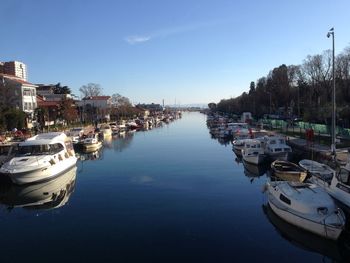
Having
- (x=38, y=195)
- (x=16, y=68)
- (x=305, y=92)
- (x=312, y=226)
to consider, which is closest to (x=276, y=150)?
(x=312, y=226)

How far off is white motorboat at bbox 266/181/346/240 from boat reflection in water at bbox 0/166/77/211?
601 inches

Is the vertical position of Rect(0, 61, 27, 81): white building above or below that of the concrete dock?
above

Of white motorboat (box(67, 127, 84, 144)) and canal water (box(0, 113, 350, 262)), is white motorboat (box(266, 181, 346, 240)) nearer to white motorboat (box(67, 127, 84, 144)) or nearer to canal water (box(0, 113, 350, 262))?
canal water (box(0, 113, 350, 262))

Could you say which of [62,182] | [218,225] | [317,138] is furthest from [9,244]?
[317,138]

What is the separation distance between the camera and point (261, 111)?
12338cm

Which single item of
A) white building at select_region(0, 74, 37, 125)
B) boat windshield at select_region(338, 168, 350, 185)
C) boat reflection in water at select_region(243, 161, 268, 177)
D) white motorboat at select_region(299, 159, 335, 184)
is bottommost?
boat reflection in water at select_region(243, 161, 268, 177)

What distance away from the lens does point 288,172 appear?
106 feet

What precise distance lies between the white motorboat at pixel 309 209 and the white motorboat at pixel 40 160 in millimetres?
19297

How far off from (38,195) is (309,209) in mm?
20448

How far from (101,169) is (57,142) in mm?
8065

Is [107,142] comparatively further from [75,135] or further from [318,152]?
[318,152]

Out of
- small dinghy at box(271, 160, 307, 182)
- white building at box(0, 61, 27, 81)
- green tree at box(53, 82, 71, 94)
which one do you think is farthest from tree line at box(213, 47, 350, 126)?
white building at box(0, 61, 27, 81)

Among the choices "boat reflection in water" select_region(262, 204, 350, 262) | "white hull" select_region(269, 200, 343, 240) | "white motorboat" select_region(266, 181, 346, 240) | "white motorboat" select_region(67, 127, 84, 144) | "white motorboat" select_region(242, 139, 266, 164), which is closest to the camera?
"boat reflection in water" select_region(262, 204, 350, 262)

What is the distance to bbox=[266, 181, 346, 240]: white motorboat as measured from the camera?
64.9ft
